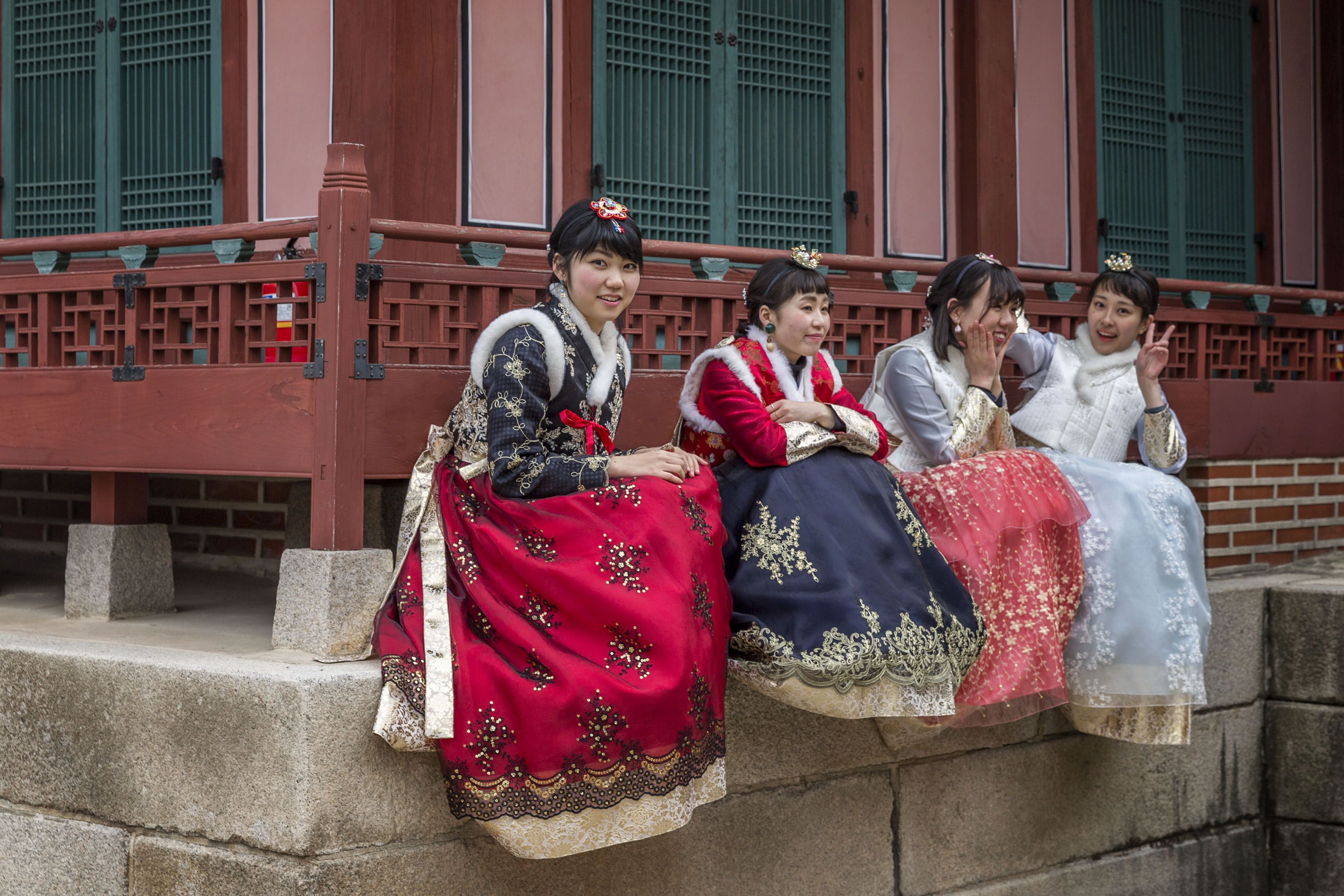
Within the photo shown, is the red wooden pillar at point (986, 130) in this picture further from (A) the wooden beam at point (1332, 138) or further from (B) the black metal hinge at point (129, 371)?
(B) the black metal hinge at point (129, 371)

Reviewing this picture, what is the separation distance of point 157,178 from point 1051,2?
14.2 feet

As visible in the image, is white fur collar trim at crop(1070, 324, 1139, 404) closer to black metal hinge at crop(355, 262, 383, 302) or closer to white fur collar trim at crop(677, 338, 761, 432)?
white fur collar trim at crop(677, 338, 761, 432)

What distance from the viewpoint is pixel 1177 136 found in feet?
23.7

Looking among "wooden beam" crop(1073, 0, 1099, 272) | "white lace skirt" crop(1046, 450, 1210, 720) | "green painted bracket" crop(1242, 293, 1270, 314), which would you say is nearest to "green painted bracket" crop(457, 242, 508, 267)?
"white lace skirt" crop(1046, 450, 1210, 720)

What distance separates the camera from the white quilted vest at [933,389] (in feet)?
15.0

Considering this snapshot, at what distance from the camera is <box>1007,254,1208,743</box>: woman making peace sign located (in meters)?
4.48

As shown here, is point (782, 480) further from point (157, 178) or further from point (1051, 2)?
point (1051, 2)

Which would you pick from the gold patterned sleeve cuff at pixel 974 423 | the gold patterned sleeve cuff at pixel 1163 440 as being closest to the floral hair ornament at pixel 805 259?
the gold patterned sleeve cuff at pixel 974 423

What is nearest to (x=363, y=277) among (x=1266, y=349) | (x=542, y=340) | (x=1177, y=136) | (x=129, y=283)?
(x=542, y=340)

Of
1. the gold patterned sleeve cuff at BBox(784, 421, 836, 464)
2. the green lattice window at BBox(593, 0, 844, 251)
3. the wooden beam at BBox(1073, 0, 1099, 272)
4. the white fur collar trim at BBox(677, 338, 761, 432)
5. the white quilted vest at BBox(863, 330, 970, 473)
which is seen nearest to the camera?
the gold patterned sleeve cuff at BBox(784, 421, 836, 464)

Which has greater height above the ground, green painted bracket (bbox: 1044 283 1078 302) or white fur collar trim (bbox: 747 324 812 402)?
green painted bracket (bbox: 1044 283 1078 302)

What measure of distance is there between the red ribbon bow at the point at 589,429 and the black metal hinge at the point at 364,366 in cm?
59

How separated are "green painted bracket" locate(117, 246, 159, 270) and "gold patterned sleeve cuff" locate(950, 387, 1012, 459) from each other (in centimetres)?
264

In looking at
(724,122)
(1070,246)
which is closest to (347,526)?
(724,122)
